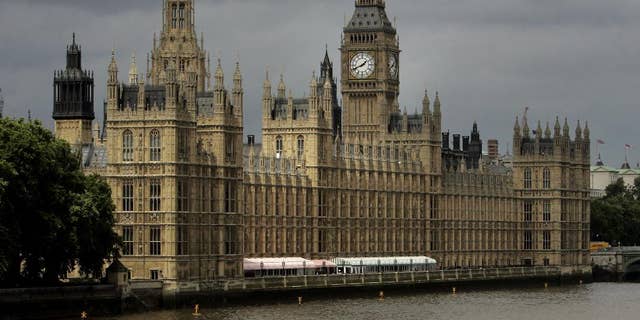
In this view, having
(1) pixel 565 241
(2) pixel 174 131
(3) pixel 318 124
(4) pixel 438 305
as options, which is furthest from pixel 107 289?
(1) pixel 565 241

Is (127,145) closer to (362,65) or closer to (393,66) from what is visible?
(362,65)

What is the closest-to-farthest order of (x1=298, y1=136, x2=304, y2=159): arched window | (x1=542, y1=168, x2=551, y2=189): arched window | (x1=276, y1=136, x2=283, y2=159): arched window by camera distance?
(x1=298, y1=136, x2=304, y2=159): arched window
(x1=276, y1=136, x2=283, y2=159): arched window
(x1=542, y1=168, x2=551, y2=189): arched window

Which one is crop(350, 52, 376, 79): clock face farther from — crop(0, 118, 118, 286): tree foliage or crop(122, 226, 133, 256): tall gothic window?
crop(0, 118, 118, 286): tree foliage

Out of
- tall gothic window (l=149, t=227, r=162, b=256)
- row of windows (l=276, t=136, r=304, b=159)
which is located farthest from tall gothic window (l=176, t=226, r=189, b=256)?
row of windows (l=276, t=136, r=304, b=159)

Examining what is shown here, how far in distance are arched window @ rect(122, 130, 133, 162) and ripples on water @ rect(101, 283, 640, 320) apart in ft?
36.6

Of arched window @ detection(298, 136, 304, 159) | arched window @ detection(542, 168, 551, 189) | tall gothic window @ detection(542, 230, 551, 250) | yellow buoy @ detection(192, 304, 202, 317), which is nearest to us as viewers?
yellow buoy @ detection(192, 304, 202, 317)

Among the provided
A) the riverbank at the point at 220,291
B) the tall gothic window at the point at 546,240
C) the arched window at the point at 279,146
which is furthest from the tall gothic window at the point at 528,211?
the arched window at the point at 279,146

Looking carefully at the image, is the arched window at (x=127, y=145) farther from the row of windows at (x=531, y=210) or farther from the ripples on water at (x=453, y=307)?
the row of windows at (x=531, y=210)

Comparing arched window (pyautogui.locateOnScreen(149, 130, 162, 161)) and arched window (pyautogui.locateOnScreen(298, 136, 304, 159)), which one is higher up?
arched window (pyautogui.locateOnScreen(298, 136, 304, 159))

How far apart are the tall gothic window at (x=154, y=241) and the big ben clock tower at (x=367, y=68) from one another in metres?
65.2

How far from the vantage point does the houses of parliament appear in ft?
417

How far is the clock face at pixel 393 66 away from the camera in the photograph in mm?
Answer: 193250

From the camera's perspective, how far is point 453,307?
459ft

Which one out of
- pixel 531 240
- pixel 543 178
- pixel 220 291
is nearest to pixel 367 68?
pixel 543 178
